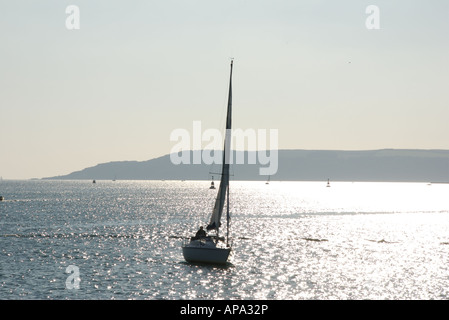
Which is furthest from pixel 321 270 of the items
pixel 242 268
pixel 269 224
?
pixel 269 224

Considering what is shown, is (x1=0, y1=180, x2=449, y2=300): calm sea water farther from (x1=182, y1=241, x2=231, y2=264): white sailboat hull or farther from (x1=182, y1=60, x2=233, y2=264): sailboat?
(x1=182, y1=60, x2=233, y2=264): sailboat

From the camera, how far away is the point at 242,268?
66938 mm

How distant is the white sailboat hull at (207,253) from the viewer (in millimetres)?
64938

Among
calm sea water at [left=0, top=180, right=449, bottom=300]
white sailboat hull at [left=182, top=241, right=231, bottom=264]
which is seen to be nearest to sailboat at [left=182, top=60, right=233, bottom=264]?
white sailboat hull at [left=182, top=241, right=231, bottom=264]

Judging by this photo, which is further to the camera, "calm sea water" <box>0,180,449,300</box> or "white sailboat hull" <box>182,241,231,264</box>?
"white sailboat hull" <box>182,241,231,264</box>

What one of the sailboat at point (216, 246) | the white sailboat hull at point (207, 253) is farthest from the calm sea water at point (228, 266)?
the sailboat at point (216, 246)

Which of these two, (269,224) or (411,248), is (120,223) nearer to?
(269,224)

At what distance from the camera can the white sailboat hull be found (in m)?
64.9

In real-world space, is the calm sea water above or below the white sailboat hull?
below

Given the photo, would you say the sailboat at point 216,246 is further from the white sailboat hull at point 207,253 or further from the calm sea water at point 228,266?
the calm sea water at point 228,266

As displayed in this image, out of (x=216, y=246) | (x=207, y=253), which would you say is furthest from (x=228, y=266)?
(x=207, y=253)
